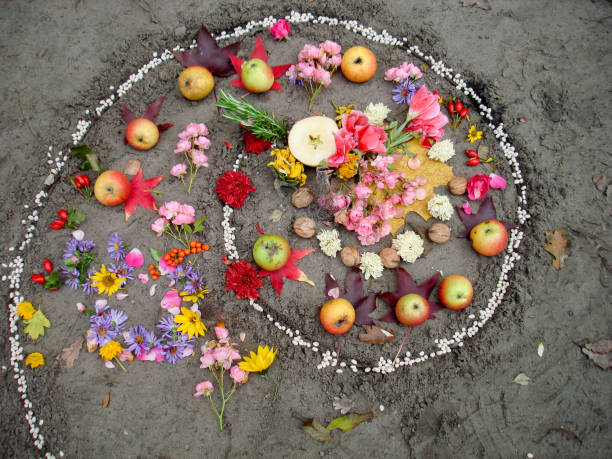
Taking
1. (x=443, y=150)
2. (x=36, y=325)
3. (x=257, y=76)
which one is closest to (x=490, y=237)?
(x=443, y=150)

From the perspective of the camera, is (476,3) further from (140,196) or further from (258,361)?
(258,361)

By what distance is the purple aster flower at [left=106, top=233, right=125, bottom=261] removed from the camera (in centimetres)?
288

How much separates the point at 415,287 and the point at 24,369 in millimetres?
2684

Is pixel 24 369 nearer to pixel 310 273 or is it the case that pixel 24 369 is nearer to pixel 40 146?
pixel 40 146

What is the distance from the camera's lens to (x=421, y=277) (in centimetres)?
289

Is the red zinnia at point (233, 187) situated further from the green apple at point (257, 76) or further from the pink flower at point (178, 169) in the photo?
the green apple at point (257, 76)

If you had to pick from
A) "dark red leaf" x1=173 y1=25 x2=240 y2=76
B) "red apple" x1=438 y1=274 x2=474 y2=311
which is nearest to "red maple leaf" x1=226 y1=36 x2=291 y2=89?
"dark red leaf" x1=173 y1=25 x2=240 y2=76

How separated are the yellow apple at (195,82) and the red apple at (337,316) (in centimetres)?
182

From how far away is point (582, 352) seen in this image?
9.12 ft

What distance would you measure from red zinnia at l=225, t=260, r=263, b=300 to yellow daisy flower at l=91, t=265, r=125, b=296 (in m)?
0.78

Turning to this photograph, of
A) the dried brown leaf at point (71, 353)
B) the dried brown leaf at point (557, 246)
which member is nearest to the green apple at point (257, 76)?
the dried brown leaf at point (71, 353)

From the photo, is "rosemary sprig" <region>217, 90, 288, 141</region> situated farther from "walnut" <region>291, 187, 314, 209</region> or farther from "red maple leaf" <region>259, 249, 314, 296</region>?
"red maple leaf" <region>259, 249, 314, 296</region>

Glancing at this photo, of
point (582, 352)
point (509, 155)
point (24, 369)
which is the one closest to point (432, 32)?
point (509, 155)

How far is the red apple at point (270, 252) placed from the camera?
2678 mm
